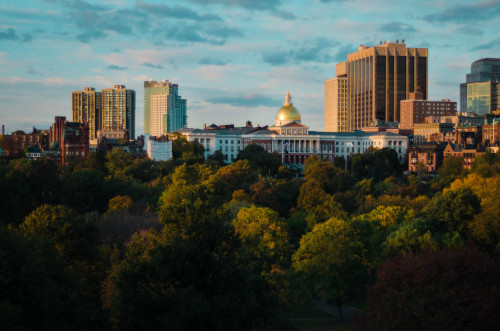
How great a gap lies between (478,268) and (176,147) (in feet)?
425

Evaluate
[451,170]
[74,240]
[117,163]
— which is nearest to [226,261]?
[74,240]

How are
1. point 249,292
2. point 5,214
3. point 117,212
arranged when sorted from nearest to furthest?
1. point 249,292
2. point 5,214
3. point 117,212

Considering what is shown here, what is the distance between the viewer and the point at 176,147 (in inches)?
6570

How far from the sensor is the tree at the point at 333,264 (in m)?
55.6

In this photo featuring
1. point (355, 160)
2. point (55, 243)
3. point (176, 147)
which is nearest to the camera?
point (55, 243)

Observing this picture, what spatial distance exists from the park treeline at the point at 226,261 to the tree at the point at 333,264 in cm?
12

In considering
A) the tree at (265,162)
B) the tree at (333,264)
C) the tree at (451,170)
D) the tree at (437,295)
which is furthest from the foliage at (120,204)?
the tree at (451,170)

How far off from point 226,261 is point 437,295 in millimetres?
11986

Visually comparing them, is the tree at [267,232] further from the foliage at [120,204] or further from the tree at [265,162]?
the tree at [265,162]

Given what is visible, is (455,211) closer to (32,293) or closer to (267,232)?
(267,232)

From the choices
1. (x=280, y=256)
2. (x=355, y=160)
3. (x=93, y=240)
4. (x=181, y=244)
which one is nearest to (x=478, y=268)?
(x=181, y=244)

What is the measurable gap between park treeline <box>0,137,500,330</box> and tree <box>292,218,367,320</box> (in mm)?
120

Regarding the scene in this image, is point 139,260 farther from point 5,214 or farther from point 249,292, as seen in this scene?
point 5,214

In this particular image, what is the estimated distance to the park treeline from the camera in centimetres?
3522
